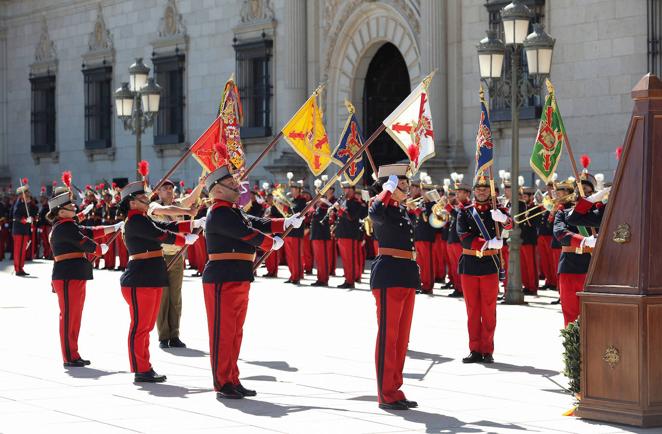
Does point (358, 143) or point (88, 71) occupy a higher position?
point (88, 71)

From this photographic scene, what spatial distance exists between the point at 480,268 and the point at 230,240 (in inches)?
124

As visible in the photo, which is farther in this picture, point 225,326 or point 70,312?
point 70,312

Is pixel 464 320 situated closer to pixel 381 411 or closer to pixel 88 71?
pixel 381 411

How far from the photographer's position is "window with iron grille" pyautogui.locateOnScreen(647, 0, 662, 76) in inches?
867

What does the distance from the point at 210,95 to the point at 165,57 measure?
2.21 m

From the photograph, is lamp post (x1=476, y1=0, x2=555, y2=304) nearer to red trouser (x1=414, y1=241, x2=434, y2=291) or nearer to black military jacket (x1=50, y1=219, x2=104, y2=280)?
red trouser (x1=414, y1=241, x2=434, y2=291)

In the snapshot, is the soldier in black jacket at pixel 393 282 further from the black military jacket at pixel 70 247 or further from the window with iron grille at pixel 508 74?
the window with iron grille at pixel 508 74

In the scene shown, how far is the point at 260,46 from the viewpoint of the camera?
3155 cm

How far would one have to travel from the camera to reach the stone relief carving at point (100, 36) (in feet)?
124

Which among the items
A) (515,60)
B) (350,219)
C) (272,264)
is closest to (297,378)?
(515,60)

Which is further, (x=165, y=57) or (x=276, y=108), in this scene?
(x=165, y=57)

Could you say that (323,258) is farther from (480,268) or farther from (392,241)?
(392,241)

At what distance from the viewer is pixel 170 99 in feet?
115

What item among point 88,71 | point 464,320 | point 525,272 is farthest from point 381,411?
point 88,71
